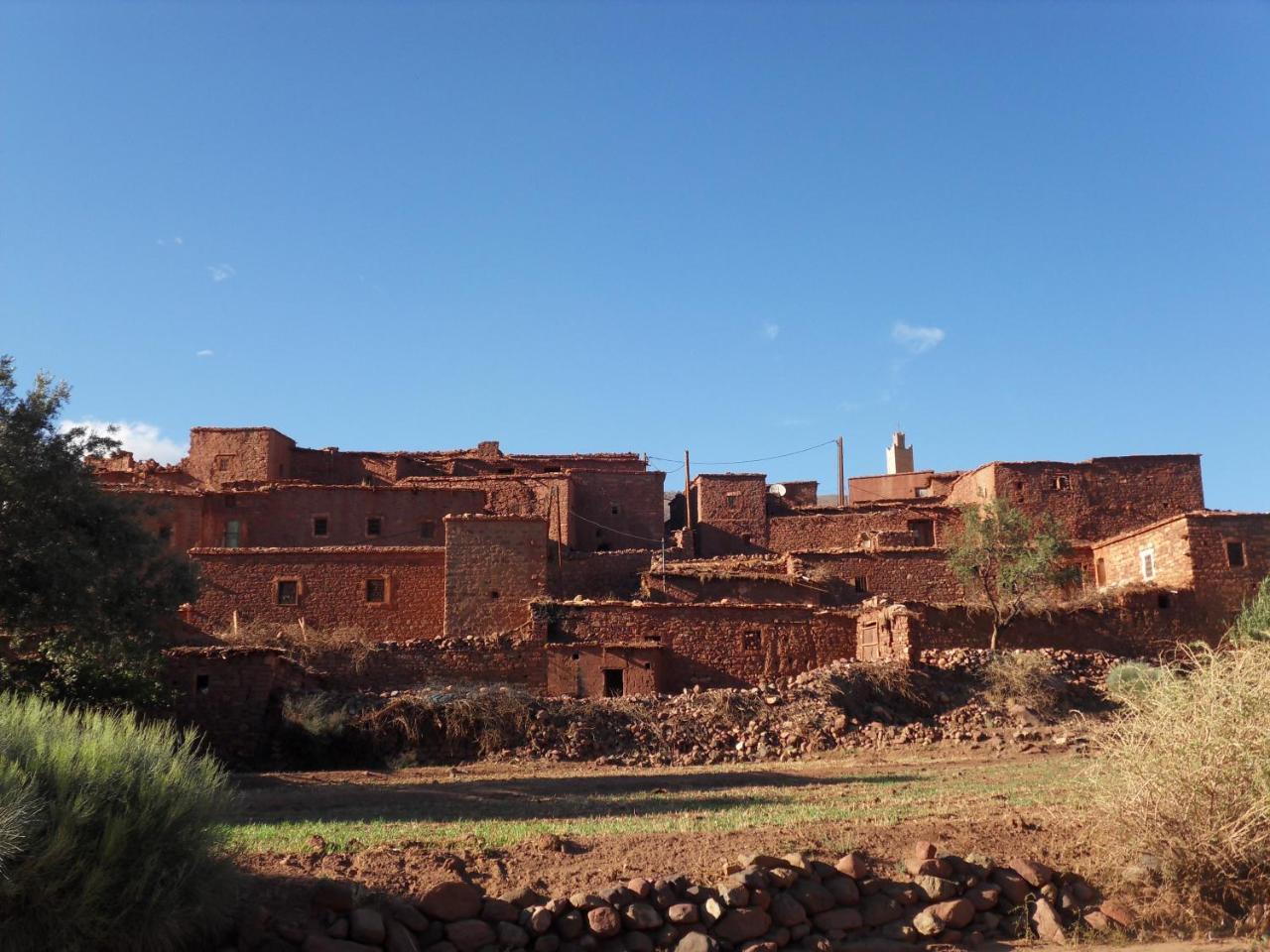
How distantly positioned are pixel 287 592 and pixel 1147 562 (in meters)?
24.3

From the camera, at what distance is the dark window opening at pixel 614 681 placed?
26.5 meters

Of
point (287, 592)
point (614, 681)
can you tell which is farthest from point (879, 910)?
point (287, 592)

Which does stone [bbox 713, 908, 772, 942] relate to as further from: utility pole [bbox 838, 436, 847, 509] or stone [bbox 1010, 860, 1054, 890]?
utility pole [bbox 838, 436, 847, 509]

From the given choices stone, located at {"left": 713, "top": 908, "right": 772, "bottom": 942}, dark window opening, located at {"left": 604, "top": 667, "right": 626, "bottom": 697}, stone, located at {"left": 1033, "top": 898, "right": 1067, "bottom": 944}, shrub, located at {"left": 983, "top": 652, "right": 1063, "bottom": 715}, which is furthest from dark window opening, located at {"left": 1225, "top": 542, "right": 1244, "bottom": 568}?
stone, located at {"left": 713, "top": 908, "right": 772, "bottom": 942}

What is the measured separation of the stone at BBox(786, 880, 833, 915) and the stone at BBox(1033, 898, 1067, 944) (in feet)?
6.32

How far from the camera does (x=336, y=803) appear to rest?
50.4 ft

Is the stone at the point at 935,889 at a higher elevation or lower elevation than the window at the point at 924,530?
lower

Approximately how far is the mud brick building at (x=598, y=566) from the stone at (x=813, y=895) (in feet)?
47.8

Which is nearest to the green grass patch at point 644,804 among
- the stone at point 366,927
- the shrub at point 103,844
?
the shrub at point 103,844

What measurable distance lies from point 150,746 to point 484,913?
2871 mm

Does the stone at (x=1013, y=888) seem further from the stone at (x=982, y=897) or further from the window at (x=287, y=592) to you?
the window at (x=287, y=592)

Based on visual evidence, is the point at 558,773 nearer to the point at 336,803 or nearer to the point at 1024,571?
the point at 336,803

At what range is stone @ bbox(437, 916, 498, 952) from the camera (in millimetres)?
8688

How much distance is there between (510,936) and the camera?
8.80 metres
